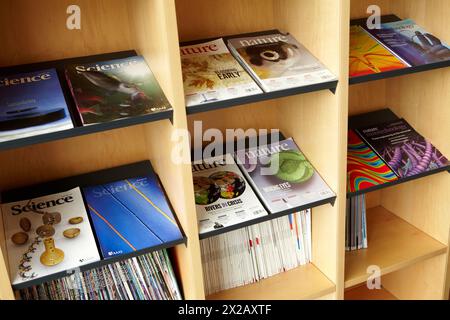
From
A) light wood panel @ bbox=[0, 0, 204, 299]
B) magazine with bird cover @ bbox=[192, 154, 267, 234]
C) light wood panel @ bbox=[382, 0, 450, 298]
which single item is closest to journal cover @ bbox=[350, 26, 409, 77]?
light wood panel @ bbox=[382, 0, 450, 298]

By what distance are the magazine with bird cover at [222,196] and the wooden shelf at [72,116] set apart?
0.36 metres

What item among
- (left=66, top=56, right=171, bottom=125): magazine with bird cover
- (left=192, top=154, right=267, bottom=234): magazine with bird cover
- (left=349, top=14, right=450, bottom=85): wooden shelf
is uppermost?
(left=66, top=56, right=171, bottom=125): magazine with bird cover

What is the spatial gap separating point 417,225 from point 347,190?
0.60m

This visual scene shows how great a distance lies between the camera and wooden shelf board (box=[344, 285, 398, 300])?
237 centimetres

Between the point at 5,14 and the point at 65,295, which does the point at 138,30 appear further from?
the point at 65,295

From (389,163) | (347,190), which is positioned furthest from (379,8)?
(347,190)

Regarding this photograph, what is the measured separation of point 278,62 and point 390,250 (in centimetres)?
99

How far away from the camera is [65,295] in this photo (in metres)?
1.60

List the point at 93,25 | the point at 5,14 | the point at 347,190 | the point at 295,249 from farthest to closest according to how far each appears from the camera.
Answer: the point at 295,249 < the point at 347,190 < the point at 93,25 < the point at 5,14

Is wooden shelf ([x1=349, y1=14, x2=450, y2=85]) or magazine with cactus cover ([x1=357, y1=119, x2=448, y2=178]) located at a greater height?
wooden shelf ([x1=349, y1=14, x2=450, y2=85])

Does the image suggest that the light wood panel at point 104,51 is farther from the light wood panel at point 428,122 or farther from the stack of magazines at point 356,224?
the light wood panel at point 428,122

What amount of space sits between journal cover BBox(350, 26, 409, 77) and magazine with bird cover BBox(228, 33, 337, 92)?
0.16 meters

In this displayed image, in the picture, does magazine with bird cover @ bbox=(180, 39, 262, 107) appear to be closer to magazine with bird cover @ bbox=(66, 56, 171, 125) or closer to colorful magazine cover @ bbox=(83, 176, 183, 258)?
magazine with bird cover @ bbox=(66, 56, 171, 125)

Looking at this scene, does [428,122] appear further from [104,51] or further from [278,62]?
[104,51]
